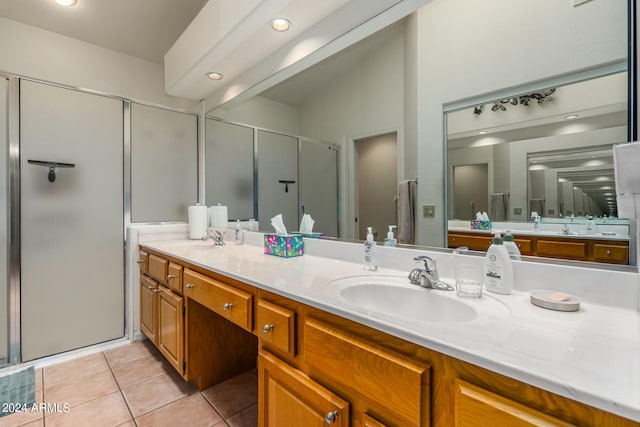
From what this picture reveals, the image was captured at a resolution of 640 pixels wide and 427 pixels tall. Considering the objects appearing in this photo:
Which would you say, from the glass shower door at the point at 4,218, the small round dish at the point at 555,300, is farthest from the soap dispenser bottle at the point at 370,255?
the glass shower door at the point at 4,218

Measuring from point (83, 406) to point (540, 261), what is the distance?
92.5 inches

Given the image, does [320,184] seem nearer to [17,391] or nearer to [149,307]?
[149,307]

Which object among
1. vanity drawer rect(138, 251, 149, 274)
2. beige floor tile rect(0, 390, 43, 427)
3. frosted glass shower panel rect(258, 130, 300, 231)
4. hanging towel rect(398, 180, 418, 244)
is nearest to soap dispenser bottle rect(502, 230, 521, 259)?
hanging towel rect(398, 180, 418, 244)

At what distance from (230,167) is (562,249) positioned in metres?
2.30

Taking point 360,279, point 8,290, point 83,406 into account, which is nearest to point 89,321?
point 8,290

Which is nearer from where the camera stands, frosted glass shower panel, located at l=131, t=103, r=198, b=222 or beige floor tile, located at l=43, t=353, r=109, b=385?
beige floor tile, located at l=43, t=353, r=109, b=385

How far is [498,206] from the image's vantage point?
1.12 m

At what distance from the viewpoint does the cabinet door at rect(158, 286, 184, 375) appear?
1691 mm

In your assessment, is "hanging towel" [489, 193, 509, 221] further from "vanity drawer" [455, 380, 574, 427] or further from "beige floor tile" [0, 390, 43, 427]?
"beige floor tile" [0, 390, 43, 427]

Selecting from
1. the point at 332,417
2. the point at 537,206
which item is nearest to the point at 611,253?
the point at 537,206

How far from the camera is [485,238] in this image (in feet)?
3.68

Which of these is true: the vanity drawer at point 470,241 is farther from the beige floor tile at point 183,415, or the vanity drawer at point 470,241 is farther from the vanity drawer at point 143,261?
the vanity drawer at point 143,261

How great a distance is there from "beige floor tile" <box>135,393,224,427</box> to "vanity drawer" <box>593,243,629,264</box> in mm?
1794

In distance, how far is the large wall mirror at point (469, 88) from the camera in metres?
0.93
